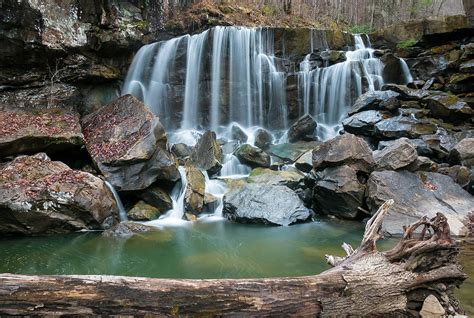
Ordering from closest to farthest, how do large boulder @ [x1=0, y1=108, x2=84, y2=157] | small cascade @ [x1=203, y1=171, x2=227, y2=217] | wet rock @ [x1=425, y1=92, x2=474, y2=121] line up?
large boulder @ [x1=0, y1=108, x2=84, y2=157] → small cascade @ [x1=203, y1=171, x2=227, y2=217] → wet rock @ [x1=425, y1=92, x2=474, y2=121]

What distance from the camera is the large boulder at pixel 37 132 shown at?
33.9 feet

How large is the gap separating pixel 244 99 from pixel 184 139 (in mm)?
3624

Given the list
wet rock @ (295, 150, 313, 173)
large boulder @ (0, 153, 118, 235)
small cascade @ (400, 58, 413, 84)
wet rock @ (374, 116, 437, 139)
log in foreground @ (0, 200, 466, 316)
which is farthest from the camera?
small cascade @ (400, 58, 413, 84)

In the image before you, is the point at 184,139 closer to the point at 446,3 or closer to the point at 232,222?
the point at 232,222

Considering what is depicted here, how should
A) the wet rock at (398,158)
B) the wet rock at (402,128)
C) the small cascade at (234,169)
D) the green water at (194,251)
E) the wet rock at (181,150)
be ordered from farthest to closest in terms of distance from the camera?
the wet rock at (181,150)
the small cascade at (234,169)
the wet rock at (402,128)
the wet rock at (398,158)
the green water at (194,251)

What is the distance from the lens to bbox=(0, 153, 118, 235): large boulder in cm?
866

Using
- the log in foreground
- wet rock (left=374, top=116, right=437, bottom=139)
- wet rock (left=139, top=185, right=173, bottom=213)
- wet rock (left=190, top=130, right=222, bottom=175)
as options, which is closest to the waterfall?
wet rock (left=190, top=130, right=222, bottom=175)

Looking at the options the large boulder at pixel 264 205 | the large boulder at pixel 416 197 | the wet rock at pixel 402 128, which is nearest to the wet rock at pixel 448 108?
the wet rock at pixel 402 128

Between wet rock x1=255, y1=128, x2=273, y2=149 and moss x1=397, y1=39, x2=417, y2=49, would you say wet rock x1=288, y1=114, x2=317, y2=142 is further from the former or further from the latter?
moss x1=397, y1=39, x2=417, y2=49

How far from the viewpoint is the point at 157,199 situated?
10.9 m

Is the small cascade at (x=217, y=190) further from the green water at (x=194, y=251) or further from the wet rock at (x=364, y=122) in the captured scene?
the wet rock at (x=364, y=122)

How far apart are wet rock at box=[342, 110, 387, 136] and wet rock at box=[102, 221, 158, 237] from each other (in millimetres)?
8041

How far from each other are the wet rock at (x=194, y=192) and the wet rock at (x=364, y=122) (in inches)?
230

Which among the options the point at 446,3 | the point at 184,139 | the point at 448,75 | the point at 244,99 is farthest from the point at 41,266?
the point at 446,3
